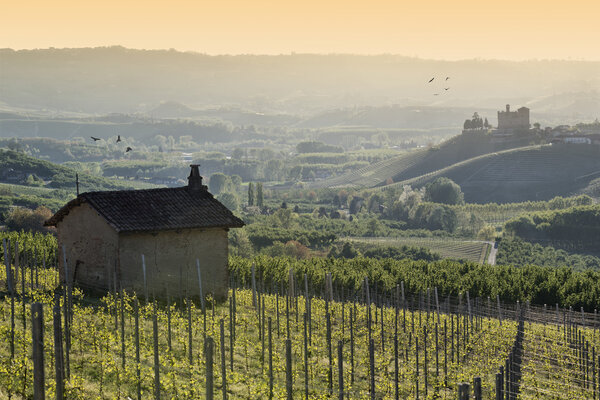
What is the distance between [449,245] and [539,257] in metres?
24.2

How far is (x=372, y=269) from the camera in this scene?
213 ft

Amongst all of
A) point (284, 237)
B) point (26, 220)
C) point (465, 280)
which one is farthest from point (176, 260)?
point (284, 237)

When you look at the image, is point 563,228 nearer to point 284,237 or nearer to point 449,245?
point 449,245

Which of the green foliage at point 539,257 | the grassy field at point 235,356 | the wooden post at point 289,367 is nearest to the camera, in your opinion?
the wooden post at point 289,367

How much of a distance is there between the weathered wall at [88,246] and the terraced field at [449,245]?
104788 mm

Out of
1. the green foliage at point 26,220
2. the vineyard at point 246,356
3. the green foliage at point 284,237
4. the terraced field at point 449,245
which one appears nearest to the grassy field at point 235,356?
the vineyard at point 246,356

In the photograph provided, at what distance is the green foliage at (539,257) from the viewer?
452 feet

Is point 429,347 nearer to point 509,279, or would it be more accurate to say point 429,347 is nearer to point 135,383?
point 135,383

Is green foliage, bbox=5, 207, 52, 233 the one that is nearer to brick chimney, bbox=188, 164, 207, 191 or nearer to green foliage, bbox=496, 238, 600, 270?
brick chimney, bbox=188, 164, 207, 191

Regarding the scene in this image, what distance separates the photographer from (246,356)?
27594 millimetres

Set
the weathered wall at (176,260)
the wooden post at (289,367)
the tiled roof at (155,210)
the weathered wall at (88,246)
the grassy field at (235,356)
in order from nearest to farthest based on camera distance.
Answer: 1. the wooden post at (289,367)
2. the grassy field at (235,356)
3. the weathered wall at (176,260)
4. the weathered wall at (88,246)
5. the tiled roof at (155,210)

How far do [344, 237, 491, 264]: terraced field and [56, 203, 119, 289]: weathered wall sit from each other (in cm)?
10479

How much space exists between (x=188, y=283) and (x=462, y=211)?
161 metres

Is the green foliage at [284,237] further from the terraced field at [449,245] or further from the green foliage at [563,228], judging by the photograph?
the green foliage at [563,228]
